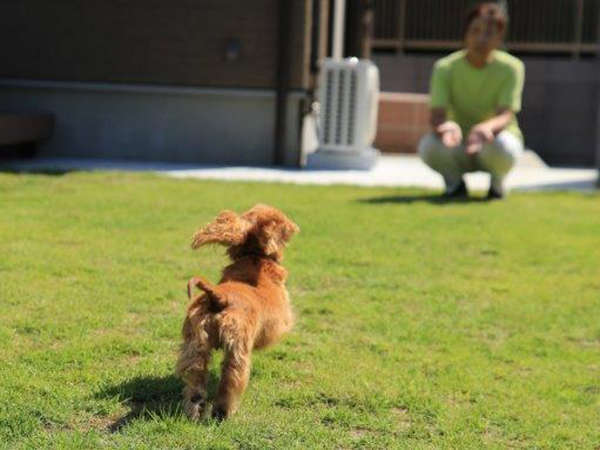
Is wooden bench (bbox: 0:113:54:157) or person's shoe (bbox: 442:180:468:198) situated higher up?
wooden bench (bbox: 0:113:54:157)

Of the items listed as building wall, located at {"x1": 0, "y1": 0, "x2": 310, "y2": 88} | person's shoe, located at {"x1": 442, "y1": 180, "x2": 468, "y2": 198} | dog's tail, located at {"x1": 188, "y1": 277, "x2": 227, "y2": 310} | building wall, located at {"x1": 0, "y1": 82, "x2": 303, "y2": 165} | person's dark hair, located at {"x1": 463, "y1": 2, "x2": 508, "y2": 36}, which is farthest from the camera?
building wall, located at {"x1": 0, "y1": 82, "x2": 303, "y2": 165}

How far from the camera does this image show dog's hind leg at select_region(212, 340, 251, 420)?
3379mm

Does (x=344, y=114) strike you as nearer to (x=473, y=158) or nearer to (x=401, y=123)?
(x=401, y=123)

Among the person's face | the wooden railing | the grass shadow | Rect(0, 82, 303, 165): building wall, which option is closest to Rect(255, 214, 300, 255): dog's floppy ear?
the grass shadow

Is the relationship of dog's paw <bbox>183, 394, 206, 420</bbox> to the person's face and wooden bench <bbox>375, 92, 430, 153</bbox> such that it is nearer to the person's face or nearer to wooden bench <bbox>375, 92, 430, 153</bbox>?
the person's face

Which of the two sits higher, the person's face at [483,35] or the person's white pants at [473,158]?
the person's face at [483,35]

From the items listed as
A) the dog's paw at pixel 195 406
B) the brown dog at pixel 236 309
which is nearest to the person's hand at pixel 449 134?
the brown dog at pixel 236 309

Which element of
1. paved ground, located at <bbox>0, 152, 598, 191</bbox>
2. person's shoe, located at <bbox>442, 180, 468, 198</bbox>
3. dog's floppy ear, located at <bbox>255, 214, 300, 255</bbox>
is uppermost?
dog's floppy ear, located at <bbox>255, 214, 300, 255</bbox>

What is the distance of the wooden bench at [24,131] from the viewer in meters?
10.7

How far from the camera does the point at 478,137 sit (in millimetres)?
9008

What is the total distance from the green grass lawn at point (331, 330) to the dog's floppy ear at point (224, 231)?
550 millimetres

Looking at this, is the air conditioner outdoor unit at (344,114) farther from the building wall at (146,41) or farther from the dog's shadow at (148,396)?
the dog's shadow at (148,396)

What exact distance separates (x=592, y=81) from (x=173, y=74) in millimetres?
7834

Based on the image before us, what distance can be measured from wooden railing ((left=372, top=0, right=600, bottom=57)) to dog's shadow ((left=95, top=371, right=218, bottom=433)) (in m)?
14.4
